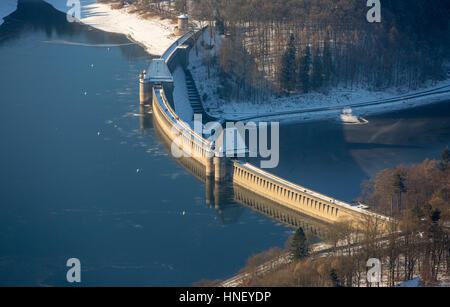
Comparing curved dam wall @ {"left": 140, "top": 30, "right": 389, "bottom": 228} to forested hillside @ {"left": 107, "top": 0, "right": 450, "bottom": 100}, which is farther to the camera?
forested hillside @ {"left": 107, "top": 0, "right": 450, "bottom": 100}

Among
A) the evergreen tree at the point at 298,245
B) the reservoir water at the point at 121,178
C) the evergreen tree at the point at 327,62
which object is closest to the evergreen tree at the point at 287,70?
the evergreen tree at the point at 327,62

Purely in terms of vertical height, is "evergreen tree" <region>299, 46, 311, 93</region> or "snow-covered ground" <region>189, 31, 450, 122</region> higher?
"evergreen tree" <region>299, 46, 311, 93</region>

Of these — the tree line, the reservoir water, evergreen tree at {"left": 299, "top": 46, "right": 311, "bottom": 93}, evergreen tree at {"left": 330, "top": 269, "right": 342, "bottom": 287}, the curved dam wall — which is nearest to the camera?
evergreen tree at {"left": 330, "top": 269, "right": 342, "bottom": 287}

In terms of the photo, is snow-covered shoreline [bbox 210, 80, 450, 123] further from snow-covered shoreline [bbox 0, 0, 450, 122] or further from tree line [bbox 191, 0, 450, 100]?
tree line [bbox 191, 0, 450, 100]

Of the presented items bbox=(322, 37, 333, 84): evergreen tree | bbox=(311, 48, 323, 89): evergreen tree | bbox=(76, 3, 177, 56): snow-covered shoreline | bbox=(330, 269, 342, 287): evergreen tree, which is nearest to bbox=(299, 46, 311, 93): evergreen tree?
bbox=(311, 48, 323, 89): evergreen tree

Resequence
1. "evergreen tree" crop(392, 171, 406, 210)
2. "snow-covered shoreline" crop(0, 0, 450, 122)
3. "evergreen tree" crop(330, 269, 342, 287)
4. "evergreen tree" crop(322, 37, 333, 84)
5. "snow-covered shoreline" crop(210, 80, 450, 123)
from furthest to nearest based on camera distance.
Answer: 1. "evergreen tree" crop(322, 37, 333, 84)
2. "snow-covered shoreline" crop(0, 0, 450, 122)
3. "snow-covered shoreline" crop(210, 80, 450, 123)
4. "evergreen tree" crop(392, 171, 406, 210)
5. "evergreen tree" crop(330, 269, 342, 287)

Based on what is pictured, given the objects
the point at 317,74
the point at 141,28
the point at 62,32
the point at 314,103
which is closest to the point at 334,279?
the point at 314,103

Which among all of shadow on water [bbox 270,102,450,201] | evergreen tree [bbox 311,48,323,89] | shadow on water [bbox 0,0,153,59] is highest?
shadow on water [bbox 0,0,153,59]
